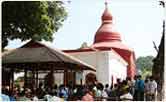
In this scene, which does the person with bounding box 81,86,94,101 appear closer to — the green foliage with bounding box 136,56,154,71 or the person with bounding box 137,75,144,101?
the person with bounding box 137,75,144,101

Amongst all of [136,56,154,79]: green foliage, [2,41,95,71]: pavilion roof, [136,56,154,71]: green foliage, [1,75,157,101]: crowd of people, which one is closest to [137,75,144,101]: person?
[1,75,157,101]: crowd of people

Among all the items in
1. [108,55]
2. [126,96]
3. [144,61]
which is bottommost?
[144,61]

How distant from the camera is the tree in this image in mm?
12148

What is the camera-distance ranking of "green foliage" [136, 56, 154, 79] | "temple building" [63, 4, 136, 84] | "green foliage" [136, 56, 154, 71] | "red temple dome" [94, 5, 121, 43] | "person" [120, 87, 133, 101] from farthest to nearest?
"red temple dome" [94, 5, 121, 43]
"temple building" [63, 4, 136, 84]
"green foliage" [136, 56, 154, 71]
"green foliage" [136, 56, 154, 79]
"person" [120, 87, 133, 101]

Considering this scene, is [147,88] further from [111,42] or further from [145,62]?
[111,42]

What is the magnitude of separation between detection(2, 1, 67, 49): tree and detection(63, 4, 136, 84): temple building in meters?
6.71

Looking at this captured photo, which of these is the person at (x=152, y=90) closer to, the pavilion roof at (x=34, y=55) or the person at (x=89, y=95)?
the person at (x=89, y=95)

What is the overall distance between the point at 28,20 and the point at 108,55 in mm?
8386

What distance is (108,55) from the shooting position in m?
20.6

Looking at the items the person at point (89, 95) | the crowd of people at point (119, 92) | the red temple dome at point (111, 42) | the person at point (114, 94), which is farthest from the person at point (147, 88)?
the red temple dome at point (111, 42)

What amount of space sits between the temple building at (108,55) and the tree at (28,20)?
671 centimetres

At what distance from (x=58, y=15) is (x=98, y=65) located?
21.7 feet

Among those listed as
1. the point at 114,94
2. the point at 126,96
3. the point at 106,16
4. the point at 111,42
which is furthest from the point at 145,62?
the point at 126,96

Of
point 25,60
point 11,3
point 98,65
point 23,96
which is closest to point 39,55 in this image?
point 25,60
